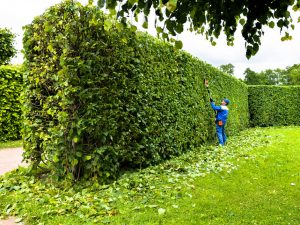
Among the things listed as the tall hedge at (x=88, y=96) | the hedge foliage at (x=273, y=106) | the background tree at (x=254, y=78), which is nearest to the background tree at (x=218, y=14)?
the tall hedge at (x=88, y=96)

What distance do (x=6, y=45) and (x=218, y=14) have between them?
56.5 feet

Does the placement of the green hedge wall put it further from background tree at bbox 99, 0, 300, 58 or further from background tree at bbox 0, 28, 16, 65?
background tree at bbox 99, 0, 300, 58

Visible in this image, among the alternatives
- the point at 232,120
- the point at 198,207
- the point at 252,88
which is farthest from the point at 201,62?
the point at 252,88

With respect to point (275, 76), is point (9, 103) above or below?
below

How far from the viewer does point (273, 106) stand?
23031mm

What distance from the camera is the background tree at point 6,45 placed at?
17859mm

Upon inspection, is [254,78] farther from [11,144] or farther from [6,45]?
[11,144]

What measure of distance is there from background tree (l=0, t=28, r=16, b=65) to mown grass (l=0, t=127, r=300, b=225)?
13534 millimetres

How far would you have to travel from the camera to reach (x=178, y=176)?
627 cm

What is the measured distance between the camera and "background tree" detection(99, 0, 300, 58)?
3.19 metres

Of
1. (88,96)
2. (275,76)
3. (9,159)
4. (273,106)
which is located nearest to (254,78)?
(275,76)

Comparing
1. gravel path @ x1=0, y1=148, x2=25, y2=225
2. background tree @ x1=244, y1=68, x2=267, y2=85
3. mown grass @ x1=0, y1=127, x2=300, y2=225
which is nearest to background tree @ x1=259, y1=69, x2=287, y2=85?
background tree @ x1=244, y1=68, x2=267, y2=85

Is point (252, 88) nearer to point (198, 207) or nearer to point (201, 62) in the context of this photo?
point (201, 62)

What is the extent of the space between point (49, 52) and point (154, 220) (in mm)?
4007
